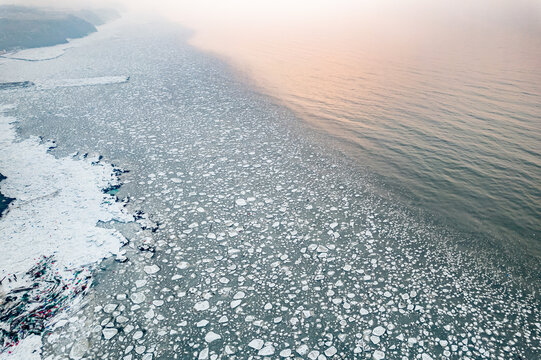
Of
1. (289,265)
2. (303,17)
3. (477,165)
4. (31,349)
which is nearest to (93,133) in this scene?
(31,349)

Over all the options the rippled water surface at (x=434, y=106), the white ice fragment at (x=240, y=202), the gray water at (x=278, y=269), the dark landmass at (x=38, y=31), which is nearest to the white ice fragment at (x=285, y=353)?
the gray water at (x=278, y=269)

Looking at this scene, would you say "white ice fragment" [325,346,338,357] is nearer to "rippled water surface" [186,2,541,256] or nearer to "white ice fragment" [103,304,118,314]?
"white ice fragment" [103,304,118,314]

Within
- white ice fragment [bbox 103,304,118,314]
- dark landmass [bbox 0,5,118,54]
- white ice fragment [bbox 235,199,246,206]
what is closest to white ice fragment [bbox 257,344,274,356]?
white ice fragment [bbox 103,304,118,314]

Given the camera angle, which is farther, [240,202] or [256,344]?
[240,202]

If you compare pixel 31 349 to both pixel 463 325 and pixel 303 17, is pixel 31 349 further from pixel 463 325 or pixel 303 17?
pixel 303 17

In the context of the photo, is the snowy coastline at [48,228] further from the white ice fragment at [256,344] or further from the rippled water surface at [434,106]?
the rippled water surface at [434,106]

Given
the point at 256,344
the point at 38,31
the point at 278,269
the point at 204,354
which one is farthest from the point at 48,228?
the point at 38,31

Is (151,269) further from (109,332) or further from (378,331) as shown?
(378,331)
